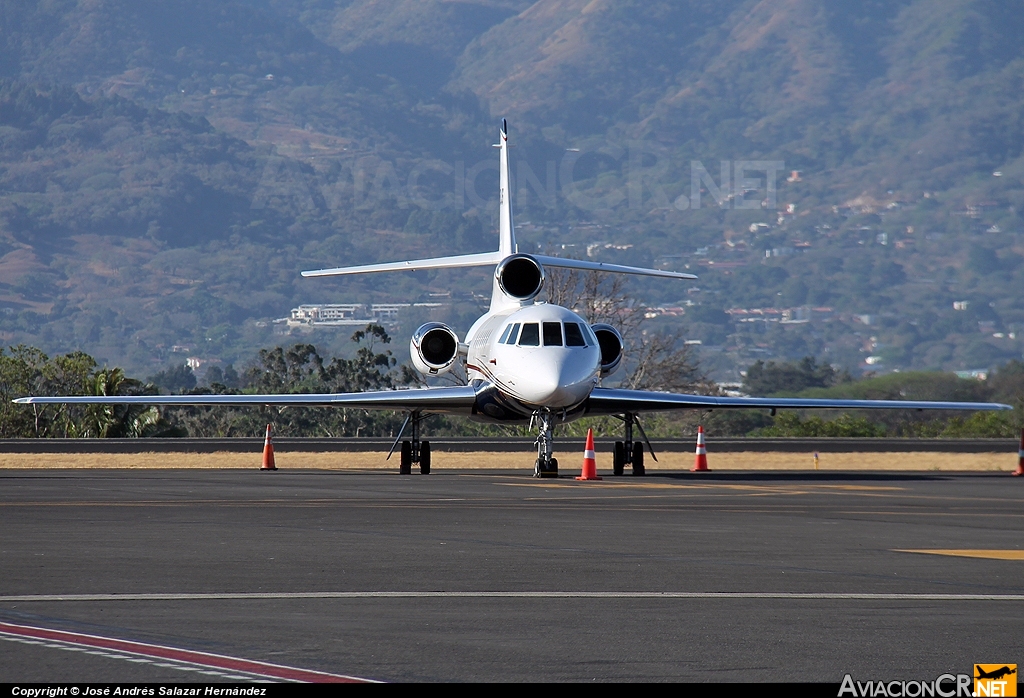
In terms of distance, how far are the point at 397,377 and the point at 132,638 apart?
64.2 meters

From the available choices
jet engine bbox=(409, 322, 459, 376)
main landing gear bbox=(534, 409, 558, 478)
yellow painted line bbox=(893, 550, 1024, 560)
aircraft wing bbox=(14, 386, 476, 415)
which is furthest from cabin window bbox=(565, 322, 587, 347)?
yellow painted line bbox=(893, 550, 1024, 560)

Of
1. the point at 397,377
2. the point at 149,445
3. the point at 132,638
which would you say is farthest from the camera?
the point at 397,377

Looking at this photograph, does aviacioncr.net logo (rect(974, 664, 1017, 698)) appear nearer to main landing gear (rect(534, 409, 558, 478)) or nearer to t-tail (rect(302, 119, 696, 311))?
main landing gear (rect(534, 409, 558, 478))

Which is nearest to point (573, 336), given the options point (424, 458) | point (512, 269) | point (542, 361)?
point (542, 361)

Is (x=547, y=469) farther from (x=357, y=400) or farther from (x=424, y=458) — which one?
(x=424, y=458)

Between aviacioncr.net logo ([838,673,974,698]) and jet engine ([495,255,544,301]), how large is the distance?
72.6 feet

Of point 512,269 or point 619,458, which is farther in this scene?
point 512,269

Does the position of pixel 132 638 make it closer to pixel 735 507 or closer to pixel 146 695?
pixel 146 695

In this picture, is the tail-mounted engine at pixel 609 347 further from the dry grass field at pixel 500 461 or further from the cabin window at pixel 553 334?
the dry grass field at pixel 500 461

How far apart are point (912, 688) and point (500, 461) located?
28826mm

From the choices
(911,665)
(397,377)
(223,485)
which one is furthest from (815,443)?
(397,377)

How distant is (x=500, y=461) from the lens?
34.9m

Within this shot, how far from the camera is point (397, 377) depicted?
71438 millimetres

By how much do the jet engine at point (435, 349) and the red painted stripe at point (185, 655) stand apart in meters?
21.1
